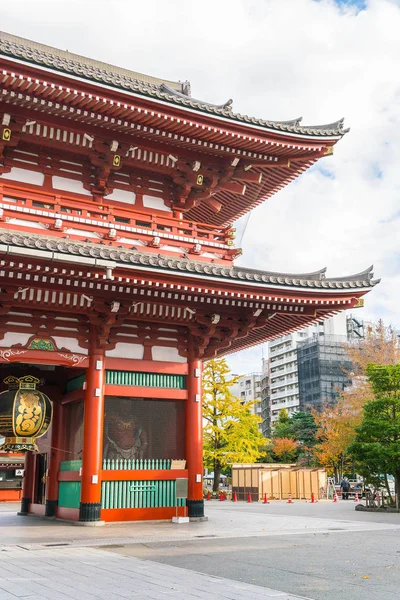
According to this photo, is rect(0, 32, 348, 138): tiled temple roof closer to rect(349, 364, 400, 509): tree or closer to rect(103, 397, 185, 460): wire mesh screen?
rect(103, 397, 185, 460): wire mesh screen

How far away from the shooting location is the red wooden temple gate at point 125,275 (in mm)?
15234

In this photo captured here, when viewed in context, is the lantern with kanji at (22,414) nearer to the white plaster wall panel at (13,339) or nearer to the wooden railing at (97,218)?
the white plaster wall panel at (13,339)

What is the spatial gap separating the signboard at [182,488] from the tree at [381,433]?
10.1m

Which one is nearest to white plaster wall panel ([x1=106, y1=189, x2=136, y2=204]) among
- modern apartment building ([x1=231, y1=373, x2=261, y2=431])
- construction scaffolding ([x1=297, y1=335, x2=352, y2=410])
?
construction scaffolding ([x1=297, y1=335, x2=352, y2=410])

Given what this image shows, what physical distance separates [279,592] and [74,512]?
10.9m

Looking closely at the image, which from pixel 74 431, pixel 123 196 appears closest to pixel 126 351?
pixel 74 431

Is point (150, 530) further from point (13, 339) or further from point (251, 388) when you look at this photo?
point (251, 388)

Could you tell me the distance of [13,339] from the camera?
16.2 metres

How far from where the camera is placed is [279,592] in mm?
7562

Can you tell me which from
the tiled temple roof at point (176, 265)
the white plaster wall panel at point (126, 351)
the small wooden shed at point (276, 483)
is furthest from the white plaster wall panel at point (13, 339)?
the small wooden shed at point (276, 483)

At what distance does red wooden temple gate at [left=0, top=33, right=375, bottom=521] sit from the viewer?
15.2m

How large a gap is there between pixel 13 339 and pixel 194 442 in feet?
20.8

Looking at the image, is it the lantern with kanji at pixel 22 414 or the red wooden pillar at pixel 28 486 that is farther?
the red wooden pillar at pixel 28 486

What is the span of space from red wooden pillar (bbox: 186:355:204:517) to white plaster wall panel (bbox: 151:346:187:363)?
0.37 meters
